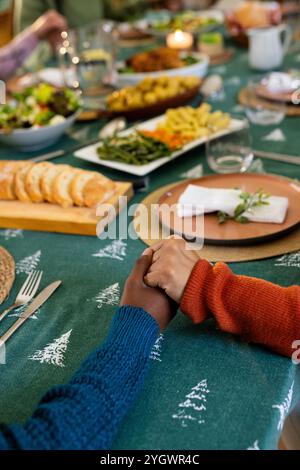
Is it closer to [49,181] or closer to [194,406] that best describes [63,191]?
[49,181]

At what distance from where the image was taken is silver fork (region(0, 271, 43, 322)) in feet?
3.01

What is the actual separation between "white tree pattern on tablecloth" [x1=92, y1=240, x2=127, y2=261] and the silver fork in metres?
0.12

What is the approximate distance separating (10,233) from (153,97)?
68 centimetres

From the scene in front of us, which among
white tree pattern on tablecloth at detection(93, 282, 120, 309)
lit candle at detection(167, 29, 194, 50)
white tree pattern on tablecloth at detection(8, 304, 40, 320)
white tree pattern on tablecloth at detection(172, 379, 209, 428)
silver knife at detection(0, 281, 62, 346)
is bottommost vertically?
white tree pattern on tablecloth at detection(8, 304, 40, 320)

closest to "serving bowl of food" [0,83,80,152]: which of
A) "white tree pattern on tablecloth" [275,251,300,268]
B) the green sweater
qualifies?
"white tree pattern on tablecloth" [275,251,300,268]

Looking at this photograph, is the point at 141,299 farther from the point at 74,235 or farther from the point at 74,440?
the point at 74,235

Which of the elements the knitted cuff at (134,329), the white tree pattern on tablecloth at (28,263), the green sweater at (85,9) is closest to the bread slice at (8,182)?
the white tree pattern on tablecloth at (28,263)

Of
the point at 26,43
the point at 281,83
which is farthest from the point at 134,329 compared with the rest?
the point at 26,43

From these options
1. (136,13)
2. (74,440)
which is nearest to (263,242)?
(74,440)

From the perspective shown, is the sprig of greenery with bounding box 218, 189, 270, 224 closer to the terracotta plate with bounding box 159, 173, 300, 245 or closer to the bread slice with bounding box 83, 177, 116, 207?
the terracotta plate with bounding box 159, 173, 300, 245

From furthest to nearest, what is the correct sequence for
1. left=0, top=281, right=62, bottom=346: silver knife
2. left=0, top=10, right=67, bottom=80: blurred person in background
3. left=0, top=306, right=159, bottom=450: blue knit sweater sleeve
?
left=0, top=10, right=67, bottom=80: blurred person in background, left=0, top=281, right=62, bottom=346: silver knife, left=0, top=306, right=159, bottom=450: blue knit sweater sleeve

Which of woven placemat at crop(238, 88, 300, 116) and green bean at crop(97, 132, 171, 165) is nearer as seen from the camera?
green bean at crop(97, 132, 171, 165)

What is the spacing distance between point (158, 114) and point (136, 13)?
208 centimetres

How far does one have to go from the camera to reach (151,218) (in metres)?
1.13
